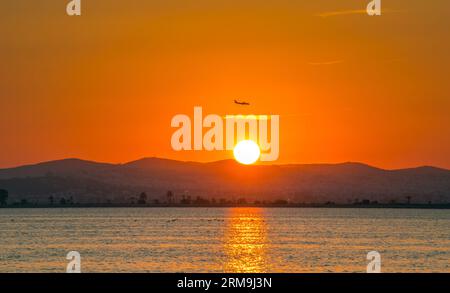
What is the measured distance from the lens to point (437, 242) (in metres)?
130

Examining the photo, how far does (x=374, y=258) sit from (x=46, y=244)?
175 ft

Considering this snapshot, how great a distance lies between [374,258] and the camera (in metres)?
81.3
